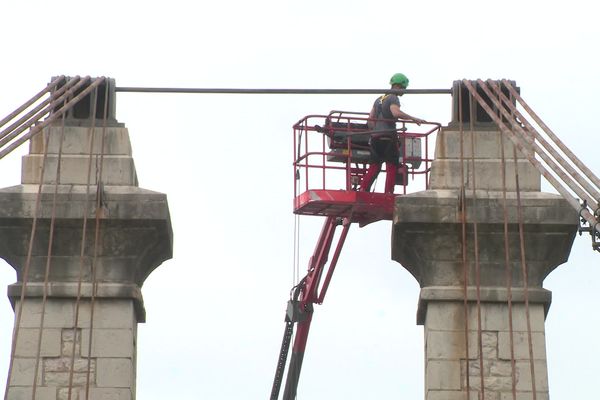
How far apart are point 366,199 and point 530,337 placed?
5.72 m

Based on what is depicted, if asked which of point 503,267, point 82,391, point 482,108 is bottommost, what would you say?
point 82,391

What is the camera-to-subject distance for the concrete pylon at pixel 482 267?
76.7ft

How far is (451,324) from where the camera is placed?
77.6 ft

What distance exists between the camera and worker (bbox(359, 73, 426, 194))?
26.9 m

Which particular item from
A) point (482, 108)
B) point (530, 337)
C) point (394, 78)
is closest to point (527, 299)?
point (530, 337)

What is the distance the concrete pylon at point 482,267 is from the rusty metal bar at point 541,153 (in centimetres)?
31

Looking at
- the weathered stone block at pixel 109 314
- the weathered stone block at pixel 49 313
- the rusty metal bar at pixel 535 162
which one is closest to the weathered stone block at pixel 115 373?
the weathered stone block at pixel 109 314

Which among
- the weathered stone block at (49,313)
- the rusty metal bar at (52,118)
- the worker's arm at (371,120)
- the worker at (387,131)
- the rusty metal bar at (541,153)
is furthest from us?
the worker's arm at (371,120)

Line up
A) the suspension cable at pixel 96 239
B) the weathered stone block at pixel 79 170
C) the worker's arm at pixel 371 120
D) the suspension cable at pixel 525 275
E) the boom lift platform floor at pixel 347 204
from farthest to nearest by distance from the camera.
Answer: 1. the boom lift platform floor at pixel 347 204
2. the worker's arm at pixel 371 120
3. the weathered stone block at pixel 79 170
4. the suspension cable at pixel 96 239
5. the suspension cable at pixel 525 275

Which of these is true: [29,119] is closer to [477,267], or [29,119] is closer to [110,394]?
[110,394]

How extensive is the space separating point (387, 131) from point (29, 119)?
16.9ft

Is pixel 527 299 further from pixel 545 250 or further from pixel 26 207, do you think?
pixel 26 207

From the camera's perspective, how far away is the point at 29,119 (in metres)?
24.4

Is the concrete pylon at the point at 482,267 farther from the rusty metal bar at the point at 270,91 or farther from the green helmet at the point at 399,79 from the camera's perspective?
the green helmet at the point at 399,79
